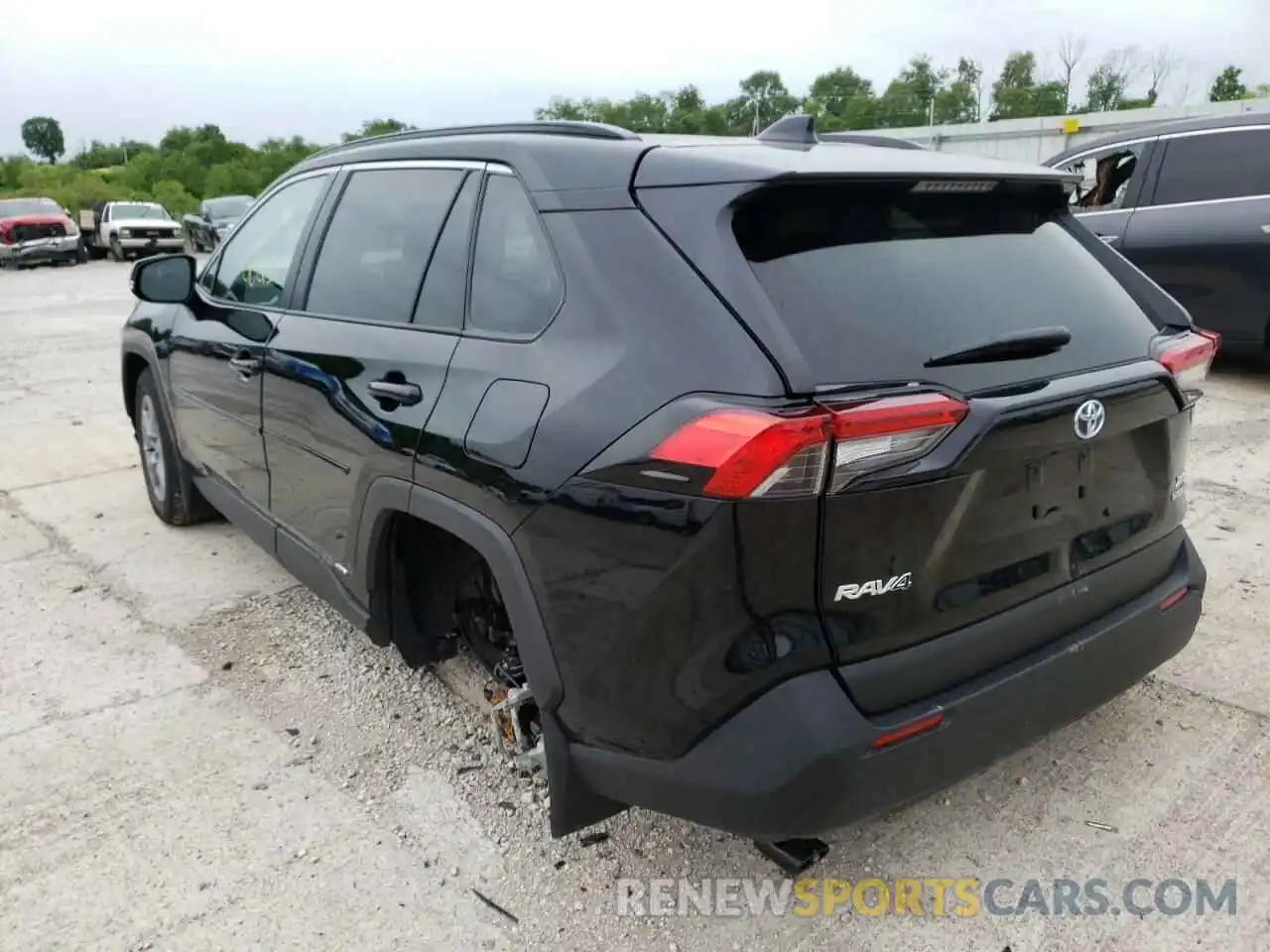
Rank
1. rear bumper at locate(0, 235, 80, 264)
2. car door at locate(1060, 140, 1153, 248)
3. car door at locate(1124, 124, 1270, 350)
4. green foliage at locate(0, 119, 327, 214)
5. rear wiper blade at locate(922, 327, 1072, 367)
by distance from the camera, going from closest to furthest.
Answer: rear wiper blade at locate(922, 327, 1072, 367) < car door at locate(1124, 124, 1270, 350) < car door at locate(1060, 140, 1153, 248) < rear bumper at locate(0, 235, 80, 264) < green foliage at locate(0, 119, 327, 214)

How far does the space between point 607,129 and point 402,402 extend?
0.87 meters

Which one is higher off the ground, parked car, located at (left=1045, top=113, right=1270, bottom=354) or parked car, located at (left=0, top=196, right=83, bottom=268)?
parked car, located at (left=1045, top=113, right=1270, bottom=354)

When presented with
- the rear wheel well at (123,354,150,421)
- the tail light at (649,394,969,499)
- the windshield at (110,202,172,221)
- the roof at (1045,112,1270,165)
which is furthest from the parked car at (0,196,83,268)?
the tail light at (649,394,969,499)

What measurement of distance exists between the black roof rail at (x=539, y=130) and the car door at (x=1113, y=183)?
6318 millimetres

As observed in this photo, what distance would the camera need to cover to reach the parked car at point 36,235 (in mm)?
25312

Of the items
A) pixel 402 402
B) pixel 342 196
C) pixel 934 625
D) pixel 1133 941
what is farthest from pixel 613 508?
pixel 342 196

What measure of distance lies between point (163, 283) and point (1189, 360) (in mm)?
3783

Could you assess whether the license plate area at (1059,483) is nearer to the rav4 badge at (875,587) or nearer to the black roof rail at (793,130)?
the rav4 badge at (875,587)

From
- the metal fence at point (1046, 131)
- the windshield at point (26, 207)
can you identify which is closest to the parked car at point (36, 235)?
the windshield at point (26, 207)

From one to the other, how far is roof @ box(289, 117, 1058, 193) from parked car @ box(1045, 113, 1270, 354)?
18.3 feet

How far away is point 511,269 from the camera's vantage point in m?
2.43

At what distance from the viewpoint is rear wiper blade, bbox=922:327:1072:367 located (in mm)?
2041

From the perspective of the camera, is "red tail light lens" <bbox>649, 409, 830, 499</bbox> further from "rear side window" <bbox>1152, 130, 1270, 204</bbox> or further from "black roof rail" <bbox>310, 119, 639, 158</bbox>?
"rear side window" <bbox>1152, 130, 1270, 204</bbox>

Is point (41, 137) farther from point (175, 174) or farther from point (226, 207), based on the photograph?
point (226, 207)
